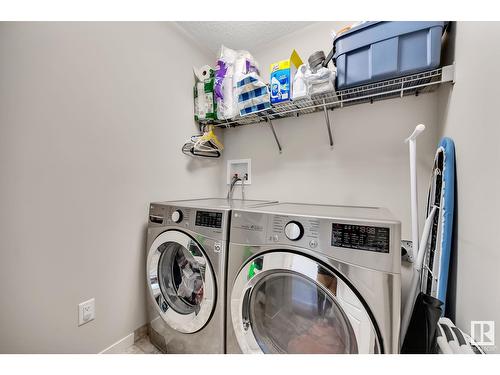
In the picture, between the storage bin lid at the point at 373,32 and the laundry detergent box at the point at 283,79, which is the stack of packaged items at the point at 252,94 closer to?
the laundry detergent box at the point at 283,79

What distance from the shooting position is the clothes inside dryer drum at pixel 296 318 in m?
0.78

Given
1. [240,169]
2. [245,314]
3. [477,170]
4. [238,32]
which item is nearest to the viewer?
[477,170]

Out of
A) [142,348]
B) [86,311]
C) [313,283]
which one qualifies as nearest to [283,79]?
[313,283]

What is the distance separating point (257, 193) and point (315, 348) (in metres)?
1.14

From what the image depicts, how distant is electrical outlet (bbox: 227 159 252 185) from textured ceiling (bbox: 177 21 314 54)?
1.03 meters

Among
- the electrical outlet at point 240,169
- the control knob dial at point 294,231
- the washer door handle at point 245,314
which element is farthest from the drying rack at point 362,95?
the washer door handle at point 245,314

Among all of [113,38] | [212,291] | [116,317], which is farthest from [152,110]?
[116,317]

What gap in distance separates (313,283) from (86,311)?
1215 mm

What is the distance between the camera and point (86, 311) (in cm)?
109

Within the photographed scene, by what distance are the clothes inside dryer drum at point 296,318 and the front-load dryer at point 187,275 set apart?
21 centimetres

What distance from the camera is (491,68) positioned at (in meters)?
0.63

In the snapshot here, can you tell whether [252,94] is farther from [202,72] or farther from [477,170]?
[477,170]

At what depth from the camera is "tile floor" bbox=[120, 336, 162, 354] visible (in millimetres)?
1236
